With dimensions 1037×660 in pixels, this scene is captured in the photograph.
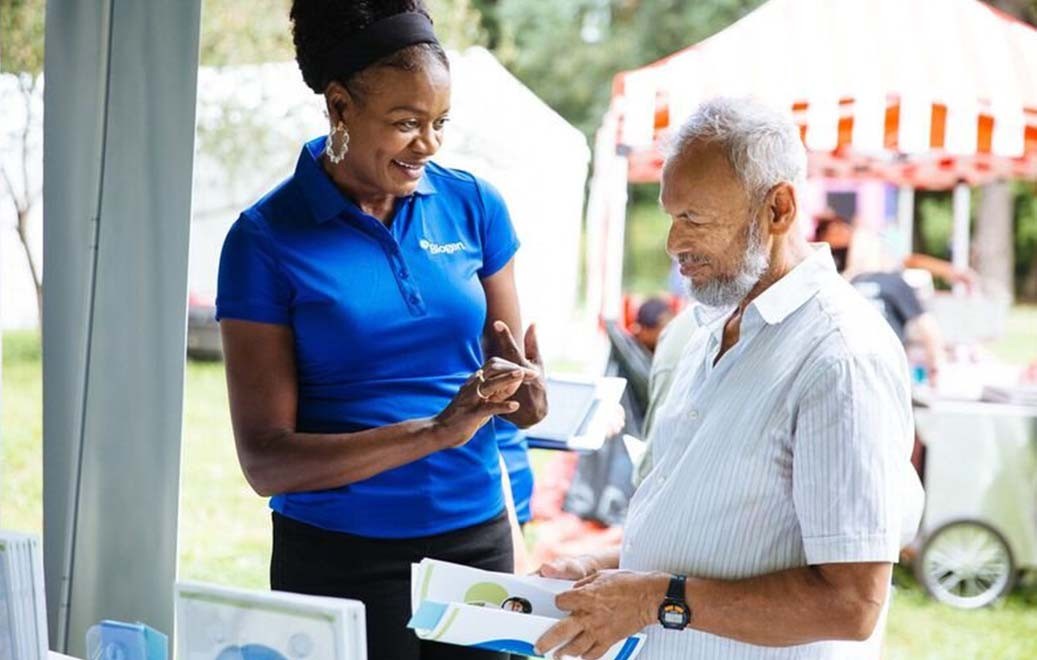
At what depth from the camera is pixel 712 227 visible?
1.45 meters

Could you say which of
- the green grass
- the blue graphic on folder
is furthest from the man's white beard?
the green grass

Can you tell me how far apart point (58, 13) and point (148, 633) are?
1289 millimetres

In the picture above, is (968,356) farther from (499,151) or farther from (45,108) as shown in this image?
(45,108)

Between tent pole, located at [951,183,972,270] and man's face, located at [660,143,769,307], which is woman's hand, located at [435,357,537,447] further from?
tent pole, located at [951,183,972,270]

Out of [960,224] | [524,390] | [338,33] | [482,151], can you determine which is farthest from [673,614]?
[960,224]

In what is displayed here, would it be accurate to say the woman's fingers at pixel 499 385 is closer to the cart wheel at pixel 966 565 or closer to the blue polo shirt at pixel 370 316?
the blue polo shirt at pixel 370 316

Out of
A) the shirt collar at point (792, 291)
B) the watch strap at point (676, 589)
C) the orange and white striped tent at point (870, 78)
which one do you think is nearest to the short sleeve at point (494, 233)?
the shirt collar at point (792, 291)

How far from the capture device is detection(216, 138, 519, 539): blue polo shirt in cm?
169

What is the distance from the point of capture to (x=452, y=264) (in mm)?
1785

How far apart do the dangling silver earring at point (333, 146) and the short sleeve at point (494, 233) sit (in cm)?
23

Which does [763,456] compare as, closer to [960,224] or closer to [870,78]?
[870,78]

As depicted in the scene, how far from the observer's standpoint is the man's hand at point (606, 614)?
141 cm

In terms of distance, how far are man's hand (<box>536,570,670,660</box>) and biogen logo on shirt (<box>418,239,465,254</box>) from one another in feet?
1.80

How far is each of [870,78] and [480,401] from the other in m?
3.58
